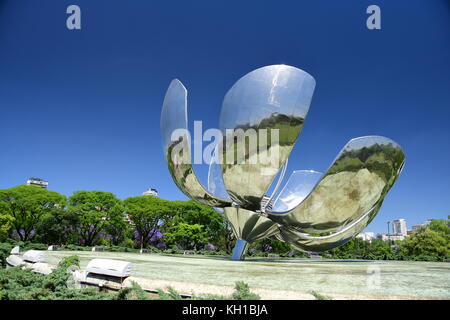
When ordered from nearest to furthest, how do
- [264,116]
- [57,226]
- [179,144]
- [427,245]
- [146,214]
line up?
1. [264,116]
2. [179,144]
3. [427,245]
4. [57,226]
5. [146,214]

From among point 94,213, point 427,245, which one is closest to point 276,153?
point 94,213

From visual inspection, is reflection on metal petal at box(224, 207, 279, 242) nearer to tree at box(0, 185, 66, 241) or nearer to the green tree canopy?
the green tree canopy

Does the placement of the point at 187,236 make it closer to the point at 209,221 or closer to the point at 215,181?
the point at 209,221

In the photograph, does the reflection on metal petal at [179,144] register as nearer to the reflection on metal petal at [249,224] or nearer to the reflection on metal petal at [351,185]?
the reflection on metal petal at [249,224]

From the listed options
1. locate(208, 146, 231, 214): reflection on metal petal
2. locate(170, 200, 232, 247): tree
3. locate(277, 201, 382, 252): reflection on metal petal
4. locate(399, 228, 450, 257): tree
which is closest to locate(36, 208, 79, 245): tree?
locate(170, 200, 232, 247): tree

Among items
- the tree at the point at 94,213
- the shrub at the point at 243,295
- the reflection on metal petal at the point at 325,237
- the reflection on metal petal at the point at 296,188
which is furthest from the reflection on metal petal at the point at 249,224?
the tree at the point at 94,213

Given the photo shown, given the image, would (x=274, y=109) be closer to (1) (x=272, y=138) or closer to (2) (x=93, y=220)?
(1) (x=272, y=138)
